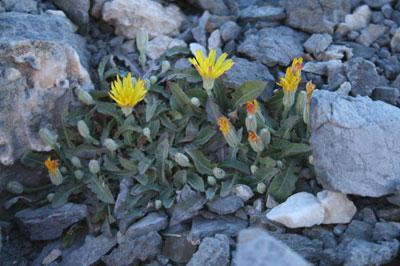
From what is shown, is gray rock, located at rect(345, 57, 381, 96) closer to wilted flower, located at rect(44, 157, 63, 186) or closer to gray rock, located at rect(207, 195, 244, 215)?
gray rock, located at rect(207, 195, 244, 215)

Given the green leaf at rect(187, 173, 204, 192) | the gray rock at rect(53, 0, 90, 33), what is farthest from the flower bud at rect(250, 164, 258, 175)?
the gray rock at rect(53, 0, 90, 33)

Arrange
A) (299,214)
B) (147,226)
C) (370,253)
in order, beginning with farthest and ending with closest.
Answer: (147,226), (299,214), (370,253)

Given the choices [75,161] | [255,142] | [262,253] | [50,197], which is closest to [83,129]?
[75,161]

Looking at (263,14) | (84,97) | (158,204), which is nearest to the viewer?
(158,204)

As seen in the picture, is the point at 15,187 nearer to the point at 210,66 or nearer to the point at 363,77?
the point at 210,66

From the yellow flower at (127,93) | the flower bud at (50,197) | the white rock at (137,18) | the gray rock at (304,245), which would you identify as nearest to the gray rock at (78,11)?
the white rock at (137,18)

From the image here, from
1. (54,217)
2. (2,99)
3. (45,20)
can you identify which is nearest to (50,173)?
(54,217)
